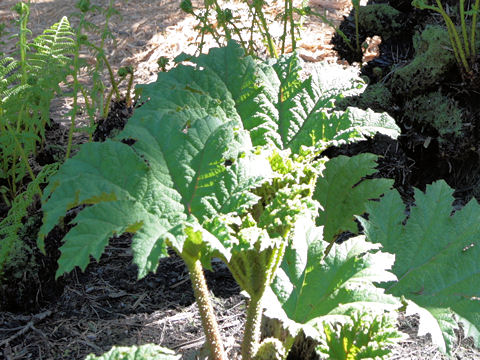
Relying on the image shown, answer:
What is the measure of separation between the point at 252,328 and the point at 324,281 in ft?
0.97

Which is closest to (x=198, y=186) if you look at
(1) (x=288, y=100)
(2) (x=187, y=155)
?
(2) (x=187, y=155)

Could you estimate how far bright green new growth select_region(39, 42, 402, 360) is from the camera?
1497 millimetres

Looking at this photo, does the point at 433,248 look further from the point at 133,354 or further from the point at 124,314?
the point at 124,314

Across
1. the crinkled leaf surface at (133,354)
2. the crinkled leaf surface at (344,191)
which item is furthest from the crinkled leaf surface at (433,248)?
the crinkled leaf surface at (133,354)

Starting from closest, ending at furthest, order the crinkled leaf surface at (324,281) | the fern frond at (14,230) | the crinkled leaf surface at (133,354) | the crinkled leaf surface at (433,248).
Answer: the crinkled leaf surface at (133,354) < the crinkled leaf surface at (324,281) < the crinkled leaf surface at (433,248) < the fern frond at (14,230)

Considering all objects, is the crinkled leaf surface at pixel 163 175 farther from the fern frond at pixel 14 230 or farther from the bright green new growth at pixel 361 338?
the fern frond at pixel 14 230

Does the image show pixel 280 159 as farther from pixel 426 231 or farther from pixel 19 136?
pixel 19 136

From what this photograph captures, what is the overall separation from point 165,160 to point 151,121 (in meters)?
0.13

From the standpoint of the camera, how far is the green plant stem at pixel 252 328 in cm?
174

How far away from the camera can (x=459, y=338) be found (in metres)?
2.38

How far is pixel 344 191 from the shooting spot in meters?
2.23

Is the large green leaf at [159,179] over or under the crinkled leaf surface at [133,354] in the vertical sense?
over

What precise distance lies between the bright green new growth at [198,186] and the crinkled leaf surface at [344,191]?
0.24 metres

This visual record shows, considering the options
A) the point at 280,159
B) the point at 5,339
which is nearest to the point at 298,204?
the point at 280,159
